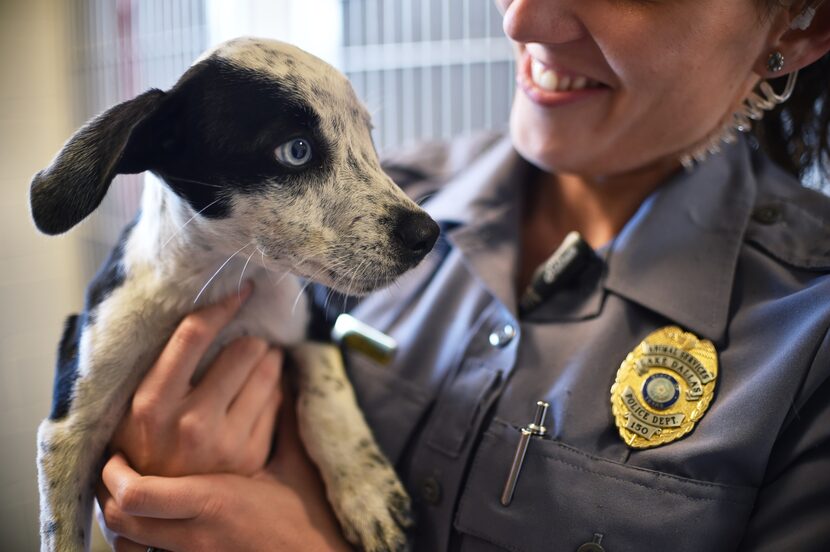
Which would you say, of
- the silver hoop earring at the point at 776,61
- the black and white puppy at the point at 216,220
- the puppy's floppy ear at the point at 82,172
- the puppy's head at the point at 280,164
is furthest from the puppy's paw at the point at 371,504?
the silver hoop earring at the point at 776,61

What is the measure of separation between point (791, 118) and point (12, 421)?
6.98 feet

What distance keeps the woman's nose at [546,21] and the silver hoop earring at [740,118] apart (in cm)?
37

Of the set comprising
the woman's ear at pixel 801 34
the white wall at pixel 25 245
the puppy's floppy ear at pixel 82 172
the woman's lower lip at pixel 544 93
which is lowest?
the white wall at pixel 25 245

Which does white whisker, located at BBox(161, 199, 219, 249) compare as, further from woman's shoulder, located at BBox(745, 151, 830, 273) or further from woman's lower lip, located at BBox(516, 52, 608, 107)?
woman's shoulder, located at BBox(745, 151, 830, 273)

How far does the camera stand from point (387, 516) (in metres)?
1.21

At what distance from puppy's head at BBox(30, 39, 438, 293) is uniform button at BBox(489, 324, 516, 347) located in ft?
1.05

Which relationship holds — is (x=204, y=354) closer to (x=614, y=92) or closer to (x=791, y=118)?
(x=614, y=92)

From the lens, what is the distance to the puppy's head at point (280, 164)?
3.45ft

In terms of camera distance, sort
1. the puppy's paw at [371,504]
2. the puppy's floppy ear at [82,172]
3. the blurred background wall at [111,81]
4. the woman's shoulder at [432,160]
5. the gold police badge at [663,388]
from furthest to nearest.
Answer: the blurred background wall at [111,81]
the woman's shoulder at [432,160]
the puppy's paw at [371,504]
the gold police badge at [663,388]
the puppy's floppy ear at [82,172]

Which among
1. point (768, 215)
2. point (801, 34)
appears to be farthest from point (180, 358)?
point (801, 34)

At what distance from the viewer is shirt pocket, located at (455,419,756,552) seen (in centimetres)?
103

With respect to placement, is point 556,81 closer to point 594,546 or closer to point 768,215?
point 768,215

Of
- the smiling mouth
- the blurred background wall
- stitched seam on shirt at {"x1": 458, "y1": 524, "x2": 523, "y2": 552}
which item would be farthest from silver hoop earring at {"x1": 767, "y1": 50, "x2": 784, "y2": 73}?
stitched seam on shirt at {"x1": 458, "y1": 524, "x2": 523, "y2": 552}

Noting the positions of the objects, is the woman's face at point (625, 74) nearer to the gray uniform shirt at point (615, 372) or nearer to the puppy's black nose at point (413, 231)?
the gray uniform shirt at point (615, 372)
